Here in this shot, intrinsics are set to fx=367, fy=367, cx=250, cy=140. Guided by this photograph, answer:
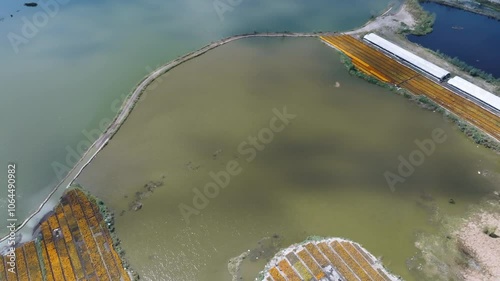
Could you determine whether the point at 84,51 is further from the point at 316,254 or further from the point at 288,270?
the point at 316,254

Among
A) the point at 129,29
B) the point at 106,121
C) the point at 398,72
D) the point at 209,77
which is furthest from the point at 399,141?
the point at 129,29

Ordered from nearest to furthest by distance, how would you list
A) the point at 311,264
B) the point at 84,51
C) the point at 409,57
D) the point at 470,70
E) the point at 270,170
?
1. the point at 311,264
2. the point at 270,170
3. the point at 470,70
4. the point at 409,57
5. the point at 84,51

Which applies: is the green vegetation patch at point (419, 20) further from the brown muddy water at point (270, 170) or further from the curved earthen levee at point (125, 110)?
the brown muddy water at point (270, 170)

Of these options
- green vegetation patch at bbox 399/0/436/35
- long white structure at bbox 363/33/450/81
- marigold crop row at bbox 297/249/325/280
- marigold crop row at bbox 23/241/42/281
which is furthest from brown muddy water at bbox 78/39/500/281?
green vegetation patch at bbox 399/0/436/35

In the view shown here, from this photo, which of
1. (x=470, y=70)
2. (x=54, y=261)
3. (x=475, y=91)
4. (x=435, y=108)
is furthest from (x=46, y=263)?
(x=470, y=70)

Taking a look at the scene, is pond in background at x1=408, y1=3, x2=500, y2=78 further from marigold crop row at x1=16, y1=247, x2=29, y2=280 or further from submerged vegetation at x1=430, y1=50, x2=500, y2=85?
marigold crop row at x1=16, y1=247, x2=29, y2=280

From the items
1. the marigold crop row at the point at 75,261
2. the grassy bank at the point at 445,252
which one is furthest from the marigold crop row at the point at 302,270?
the marigold crop row at the point at 75,261
